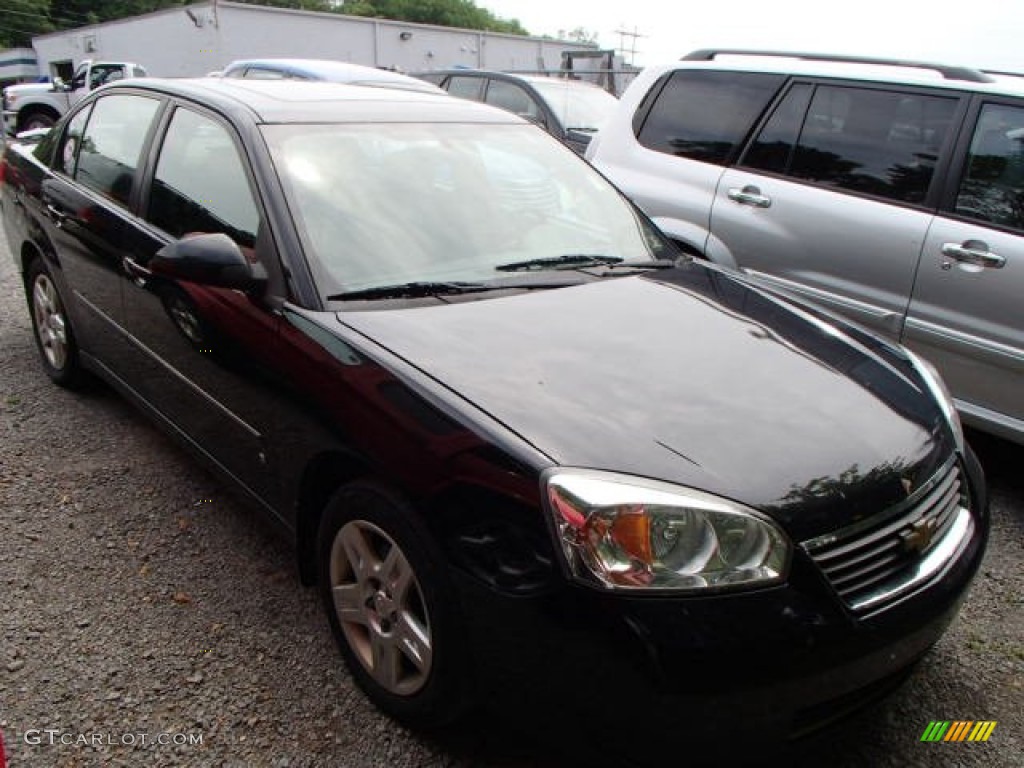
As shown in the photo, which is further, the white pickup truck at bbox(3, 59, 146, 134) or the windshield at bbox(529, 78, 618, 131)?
the white pickup truck at bbox(3, 59, 146, 134)

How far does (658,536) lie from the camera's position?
1.66 m

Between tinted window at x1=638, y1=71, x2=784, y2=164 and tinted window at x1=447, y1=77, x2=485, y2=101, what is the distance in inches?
206

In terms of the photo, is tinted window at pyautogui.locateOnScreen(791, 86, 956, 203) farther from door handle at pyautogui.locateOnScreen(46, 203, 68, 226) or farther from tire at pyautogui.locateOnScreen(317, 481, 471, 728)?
door handle at pyautogui.locateOnScreen(46, 203, 68, 226)

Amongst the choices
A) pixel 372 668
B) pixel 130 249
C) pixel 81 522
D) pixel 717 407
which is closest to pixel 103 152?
pixel 130 249

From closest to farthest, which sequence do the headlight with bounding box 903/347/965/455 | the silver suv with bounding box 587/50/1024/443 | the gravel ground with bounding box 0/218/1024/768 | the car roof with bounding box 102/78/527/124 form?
1. the gravel ground with bounding box 0/218/1024/768
2. the headlight with bounding box 903/347/965/455
3. the car roof with bounding box 102/78/527/124
4. the silver suv with bounding box 587/50/1024/443

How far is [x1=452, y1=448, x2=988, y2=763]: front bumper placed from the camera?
1.58 metres

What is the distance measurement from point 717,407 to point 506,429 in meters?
0.54

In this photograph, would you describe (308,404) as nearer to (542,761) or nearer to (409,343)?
(409,343)

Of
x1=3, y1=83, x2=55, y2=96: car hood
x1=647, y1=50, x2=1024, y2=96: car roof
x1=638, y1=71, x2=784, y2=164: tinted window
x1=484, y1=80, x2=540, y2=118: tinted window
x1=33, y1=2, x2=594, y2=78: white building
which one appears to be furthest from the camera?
x1=33, y1=2, x2=594, y2=78: white building

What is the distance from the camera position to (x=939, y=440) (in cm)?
214

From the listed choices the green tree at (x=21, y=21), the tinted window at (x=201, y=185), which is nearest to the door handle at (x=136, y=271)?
the tinted window at (x=201, y=185)

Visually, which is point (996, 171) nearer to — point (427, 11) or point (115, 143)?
point (115, 143)

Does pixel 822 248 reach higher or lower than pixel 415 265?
lower

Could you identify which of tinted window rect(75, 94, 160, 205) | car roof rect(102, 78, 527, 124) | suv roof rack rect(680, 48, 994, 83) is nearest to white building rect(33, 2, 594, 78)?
suv roof rack rect(680, 48, 994, 83)
